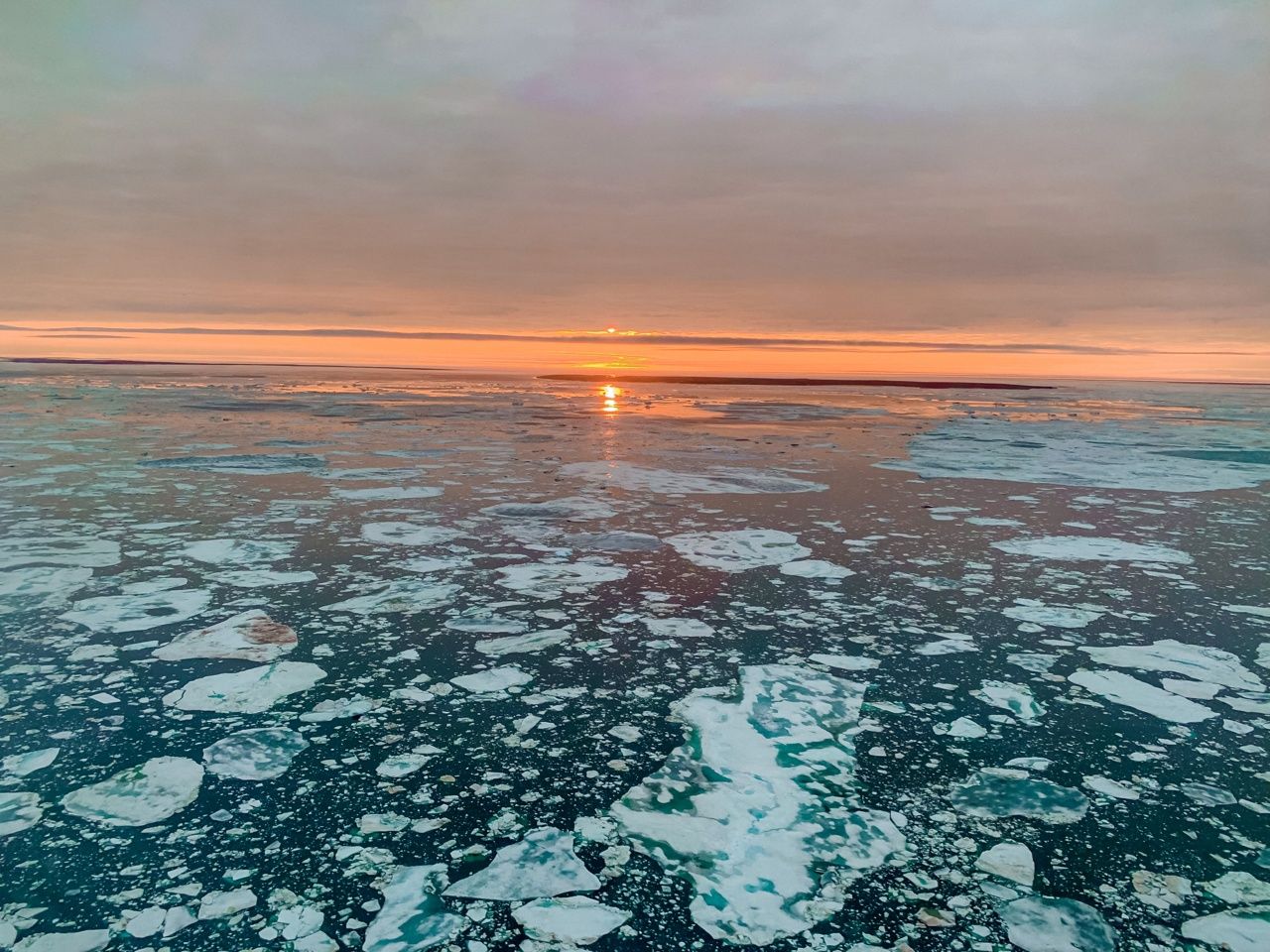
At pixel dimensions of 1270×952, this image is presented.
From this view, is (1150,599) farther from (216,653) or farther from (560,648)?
(216,653)

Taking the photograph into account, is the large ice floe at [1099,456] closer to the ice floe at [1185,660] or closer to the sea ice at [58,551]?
the ice floe at [1185,660]

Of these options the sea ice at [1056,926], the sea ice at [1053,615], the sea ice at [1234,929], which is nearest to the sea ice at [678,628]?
the sea ice at [1053,615]

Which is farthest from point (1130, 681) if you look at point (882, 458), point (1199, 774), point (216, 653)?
point (882, 458)

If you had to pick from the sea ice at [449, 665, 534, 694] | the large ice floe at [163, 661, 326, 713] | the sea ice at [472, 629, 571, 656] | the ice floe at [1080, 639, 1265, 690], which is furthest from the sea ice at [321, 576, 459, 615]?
the ice floe at [1080, 639, 1265, 690]

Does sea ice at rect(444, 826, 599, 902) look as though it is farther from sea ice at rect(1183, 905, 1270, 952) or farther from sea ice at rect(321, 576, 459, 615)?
sea ice at rect(321, 576, 459, 615)

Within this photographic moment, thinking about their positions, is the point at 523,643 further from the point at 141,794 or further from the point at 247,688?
the point at 141,794
